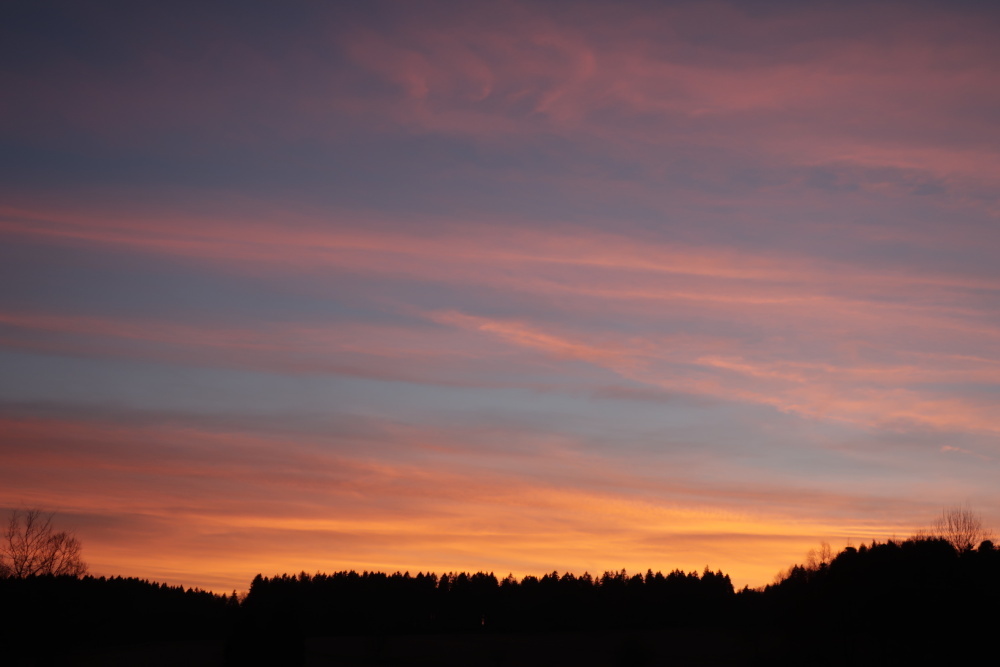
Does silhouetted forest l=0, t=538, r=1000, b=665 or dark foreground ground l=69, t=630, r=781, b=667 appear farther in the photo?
dark foreground ground l=69, t=630, r=781, b=667

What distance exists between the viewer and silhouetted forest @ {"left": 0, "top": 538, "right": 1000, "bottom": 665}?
3314 inches

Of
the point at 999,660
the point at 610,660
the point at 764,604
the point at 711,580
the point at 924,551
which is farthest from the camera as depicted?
the point at 711,580

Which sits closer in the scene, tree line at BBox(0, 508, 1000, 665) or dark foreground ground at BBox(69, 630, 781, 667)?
tree line at BBox(0, 508, 1000, 665)

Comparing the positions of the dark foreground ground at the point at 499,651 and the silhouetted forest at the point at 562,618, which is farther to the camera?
the dark foreground ground at the point at 499,651

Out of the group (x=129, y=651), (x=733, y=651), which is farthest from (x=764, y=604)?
(x=129, y=651)

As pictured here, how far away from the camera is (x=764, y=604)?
151 metres

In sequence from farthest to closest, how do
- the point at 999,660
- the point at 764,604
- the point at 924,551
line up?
the point at 764,604, the point at 924,551, the point at 999,660

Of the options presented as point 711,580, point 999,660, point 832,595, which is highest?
point 711,580

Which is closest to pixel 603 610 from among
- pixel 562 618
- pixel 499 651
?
pixel 562 618

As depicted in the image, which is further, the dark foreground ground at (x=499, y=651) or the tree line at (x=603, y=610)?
the dark foreground ground at (x=499, y=651)

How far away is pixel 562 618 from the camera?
174000 millimetres

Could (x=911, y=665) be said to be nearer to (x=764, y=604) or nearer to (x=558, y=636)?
(x=764, y=604)

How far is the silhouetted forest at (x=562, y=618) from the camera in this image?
3314 inches

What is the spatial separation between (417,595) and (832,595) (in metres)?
107
